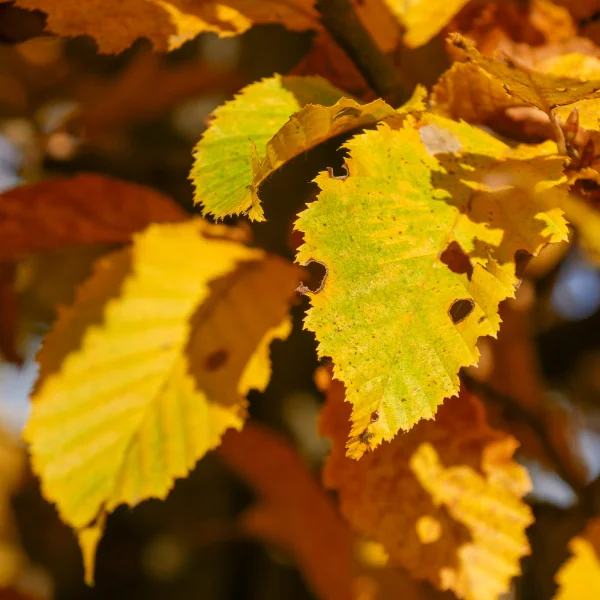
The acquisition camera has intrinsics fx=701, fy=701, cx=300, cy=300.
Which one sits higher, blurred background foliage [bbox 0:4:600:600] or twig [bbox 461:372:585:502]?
twig [bbox 461:372:585:502]

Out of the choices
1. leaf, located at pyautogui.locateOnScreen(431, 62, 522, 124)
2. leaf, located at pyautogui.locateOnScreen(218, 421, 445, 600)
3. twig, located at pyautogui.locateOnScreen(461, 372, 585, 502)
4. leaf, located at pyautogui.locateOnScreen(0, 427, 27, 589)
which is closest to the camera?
leaf, located at pyautogui.locateOnScreen(431, 62, 522, 124)

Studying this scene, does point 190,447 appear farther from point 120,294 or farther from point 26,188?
point 26,188

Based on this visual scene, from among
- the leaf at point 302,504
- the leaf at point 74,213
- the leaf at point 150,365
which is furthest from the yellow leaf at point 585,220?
the leaf at point 302,504

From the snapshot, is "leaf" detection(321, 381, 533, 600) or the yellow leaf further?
the yellow leaf

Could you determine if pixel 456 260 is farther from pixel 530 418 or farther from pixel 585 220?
pixel 530 418

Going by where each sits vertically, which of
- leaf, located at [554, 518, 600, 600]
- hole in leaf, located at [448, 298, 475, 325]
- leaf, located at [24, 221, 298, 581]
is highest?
hole in leaf, located at [448, 298, 475, 325]

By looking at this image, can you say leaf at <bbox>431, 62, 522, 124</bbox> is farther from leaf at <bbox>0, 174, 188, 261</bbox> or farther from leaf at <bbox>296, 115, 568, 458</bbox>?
leaf at <bbox>0, 174, 188, 261</bbox>

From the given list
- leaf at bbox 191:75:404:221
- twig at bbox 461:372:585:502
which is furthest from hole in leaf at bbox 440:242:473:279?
twig at bbox 461:372:585:502
